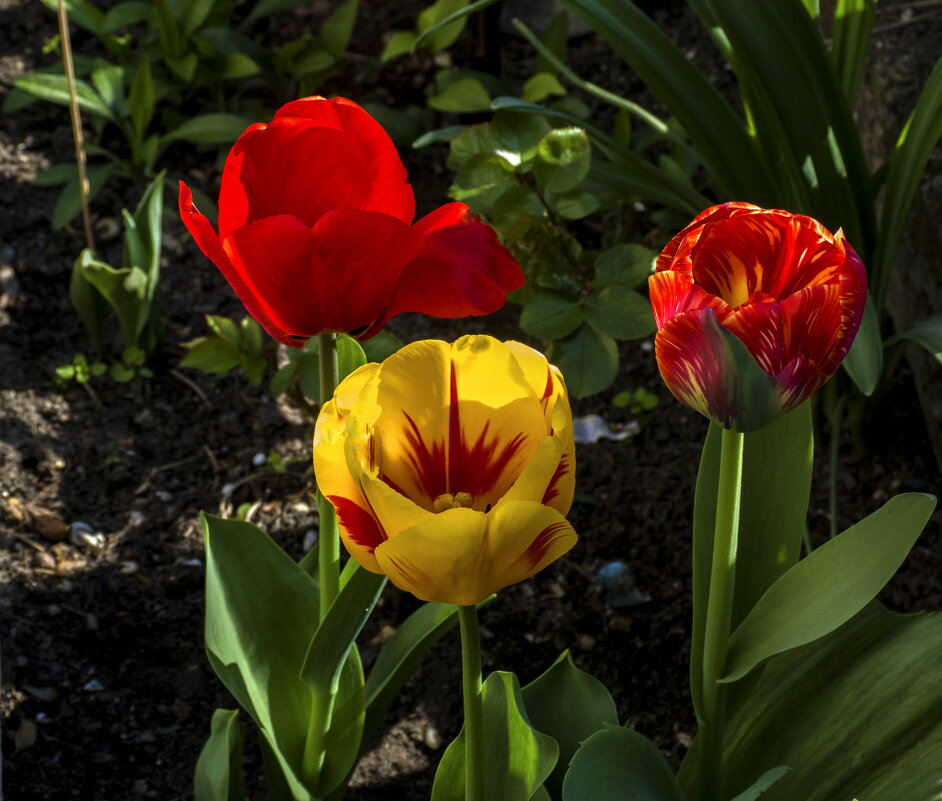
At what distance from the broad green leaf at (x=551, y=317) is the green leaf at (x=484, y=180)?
162 mm

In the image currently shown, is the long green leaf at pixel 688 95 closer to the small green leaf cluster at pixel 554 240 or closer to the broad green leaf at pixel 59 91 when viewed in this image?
the small green leaf cluster at pixel 554 240

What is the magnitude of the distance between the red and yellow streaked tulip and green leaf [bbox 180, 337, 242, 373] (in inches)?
41.2

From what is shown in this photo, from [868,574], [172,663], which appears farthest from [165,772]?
[868,574]

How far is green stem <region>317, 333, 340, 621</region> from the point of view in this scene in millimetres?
845

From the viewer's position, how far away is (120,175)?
2.29 meters

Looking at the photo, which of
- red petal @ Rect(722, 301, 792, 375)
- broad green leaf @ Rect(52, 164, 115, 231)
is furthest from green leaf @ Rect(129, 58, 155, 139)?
red petal @ Rect(722, 301, 792, 375)

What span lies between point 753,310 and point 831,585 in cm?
27

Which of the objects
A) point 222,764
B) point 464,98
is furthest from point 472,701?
point 464,98

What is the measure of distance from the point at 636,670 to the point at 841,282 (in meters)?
0.91

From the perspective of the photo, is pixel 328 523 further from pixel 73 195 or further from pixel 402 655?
pixel 73 195

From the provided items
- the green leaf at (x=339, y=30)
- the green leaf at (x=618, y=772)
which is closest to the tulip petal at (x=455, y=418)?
the green leaf at (x=618, y=772)

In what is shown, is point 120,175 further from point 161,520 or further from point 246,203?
point 246,203

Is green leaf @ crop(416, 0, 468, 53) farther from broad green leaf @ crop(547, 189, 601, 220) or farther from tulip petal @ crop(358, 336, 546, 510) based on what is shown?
tulip petal @ crop(358, 336, 546, 510)

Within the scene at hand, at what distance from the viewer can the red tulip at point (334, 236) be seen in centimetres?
74
